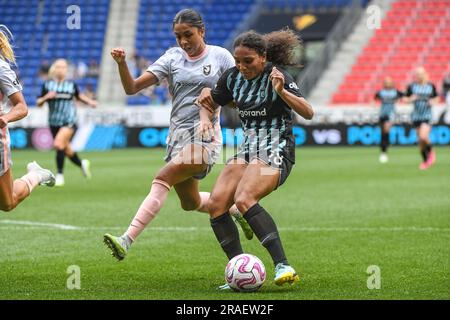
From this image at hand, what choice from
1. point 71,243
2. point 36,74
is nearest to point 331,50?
point 36,74

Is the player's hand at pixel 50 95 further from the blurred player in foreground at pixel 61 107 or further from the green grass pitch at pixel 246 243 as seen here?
the green grass pitch at pixel 246 243

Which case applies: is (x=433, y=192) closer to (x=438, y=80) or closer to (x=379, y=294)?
(x=379, y=294)

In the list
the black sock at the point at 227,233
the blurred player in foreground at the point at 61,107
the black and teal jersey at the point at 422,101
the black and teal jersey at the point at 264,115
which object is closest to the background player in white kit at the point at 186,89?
the black sock at the point at 227,233

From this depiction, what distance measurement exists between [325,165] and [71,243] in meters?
13.7

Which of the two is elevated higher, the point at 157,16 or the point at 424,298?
the point at 157,16

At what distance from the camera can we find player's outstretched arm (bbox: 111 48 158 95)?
8.12 metres

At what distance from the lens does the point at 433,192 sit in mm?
15867

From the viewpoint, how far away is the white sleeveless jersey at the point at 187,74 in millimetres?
8727

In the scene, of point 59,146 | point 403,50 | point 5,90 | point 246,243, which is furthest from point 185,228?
point 403,50

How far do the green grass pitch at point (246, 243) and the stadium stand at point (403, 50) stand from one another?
52.8 ft

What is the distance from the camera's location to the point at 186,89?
8.81m

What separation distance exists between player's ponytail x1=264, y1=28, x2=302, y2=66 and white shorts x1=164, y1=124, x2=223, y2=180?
1240mm

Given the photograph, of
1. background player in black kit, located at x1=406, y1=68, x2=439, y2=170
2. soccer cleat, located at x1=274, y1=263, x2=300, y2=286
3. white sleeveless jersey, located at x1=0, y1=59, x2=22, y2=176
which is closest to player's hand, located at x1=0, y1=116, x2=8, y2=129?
white sleeveless jersey, located at x1=0, y1=59, x2=22, y2=176
